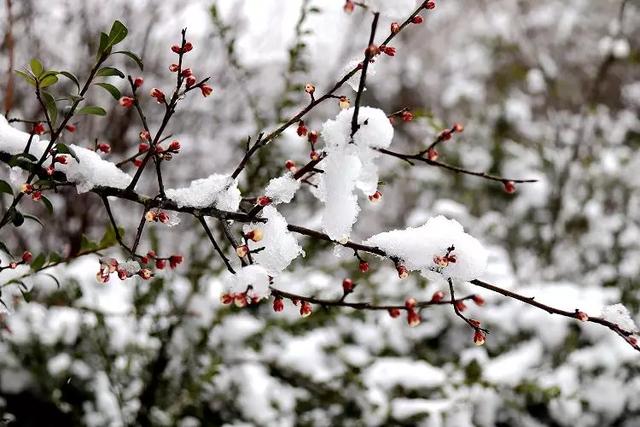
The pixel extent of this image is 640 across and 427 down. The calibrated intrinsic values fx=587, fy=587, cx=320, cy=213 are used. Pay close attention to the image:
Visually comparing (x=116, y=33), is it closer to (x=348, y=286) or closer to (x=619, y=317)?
(x=348, y=286)

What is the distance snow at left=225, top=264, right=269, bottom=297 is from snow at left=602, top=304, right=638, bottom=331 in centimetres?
59

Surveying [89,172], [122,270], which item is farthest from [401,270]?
[89,172]

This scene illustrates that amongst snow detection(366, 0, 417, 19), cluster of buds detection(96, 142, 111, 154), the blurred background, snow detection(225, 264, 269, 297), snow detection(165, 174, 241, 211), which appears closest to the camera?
snow detection(366, 0, 417, 19)

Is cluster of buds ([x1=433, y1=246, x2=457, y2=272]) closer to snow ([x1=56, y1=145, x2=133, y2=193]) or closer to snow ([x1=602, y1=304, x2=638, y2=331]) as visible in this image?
snow ([x1=602, y1=304, x2=638, y2=331])

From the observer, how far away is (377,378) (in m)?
2.43

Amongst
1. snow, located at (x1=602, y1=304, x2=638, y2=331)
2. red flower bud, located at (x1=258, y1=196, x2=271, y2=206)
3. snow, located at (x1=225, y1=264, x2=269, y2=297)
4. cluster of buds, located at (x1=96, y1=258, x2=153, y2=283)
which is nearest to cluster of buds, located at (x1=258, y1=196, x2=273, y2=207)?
red flower bud, located at (x1=258, y1=196, x2=271, y2=206)

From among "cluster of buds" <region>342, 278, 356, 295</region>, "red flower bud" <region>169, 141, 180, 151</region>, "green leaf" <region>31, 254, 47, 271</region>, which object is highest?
"red flower bud" <region>169, 141, 180, 151</region>

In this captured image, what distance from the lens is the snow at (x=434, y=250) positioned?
100cm

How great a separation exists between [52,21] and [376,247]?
3.47 meters

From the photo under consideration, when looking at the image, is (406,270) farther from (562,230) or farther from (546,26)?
(546,26)

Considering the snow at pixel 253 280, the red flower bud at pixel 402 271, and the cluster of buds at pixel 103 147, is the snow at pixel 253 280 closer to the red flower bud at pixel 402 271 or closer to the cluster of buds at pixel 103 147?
the red flower bud at pixel 402 271

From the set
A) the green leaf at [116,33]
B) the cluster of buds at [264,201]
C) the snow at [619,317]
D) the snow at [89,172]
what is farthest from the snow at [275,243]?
the snow at [619,317]

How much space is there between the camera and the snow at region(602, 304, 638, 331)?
0.99 metres

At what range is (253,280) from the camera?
A: 914mm
